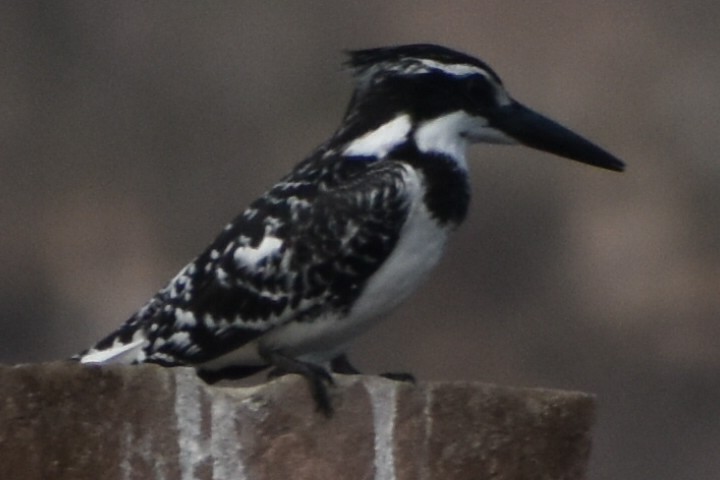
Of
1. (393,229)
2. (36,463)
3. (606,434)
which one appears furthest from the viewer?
(606,434)

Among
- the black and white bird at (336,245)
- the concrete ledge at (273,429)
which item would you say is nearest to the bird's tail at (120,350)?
the black and white bird at (336,245)

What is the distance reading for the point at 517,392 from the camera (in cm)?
372

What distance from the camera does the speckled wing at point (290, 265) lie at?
461 centimetres

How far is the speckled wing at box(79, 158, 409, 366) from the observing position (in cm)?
461

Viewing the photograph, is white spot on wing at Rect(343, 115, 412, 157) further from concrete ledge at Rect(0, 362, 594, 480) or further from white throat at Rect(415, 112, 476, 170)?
concrete ledge at Rect(0, 362, 594, 480)

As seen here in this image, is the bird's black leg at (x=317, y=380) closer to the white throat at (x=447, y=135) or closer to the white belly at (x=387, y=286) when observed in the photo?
the white belly at (x=387, y=286)

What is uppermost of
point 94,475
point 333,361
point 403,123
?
point 403,123

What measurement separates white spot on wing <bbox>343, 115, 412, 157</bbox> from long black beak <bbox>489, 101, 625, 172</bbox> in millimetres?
154

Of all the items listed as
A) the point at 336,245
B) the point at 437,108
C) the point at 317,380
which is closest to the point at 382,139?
the point at 437,108

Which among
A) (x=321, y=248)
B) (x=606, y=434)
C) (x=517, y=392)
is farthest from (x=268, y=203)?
(x=606, y=434)

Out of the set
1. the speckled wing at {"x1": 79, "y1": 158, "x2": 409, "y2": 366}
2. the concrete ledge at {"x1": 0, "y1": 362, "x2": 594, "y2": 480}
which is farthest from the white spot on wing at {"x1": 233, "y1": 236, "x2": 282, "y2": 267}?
the concrete ledge at {"x1": 0, "y1": 362, "x2": 594, "y2": 480}

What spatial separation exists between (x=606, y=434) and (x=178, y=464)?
14.3 feet

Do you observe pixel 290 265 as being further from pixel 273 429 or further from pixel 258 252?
pixel 273 429

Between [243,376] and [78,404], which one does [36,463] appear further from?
[243,376]
